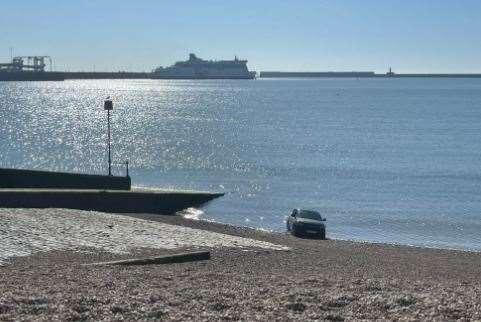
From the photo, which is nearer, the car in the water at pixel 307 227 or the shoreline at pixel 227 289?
the shoreline at pixel 227 289

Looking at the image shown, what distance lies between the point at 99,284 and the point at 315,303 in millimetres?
3536

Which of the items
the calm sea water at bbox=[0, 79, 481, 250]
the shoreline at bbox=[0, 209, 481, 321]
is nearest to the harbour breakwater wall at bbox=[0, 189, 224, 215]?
the calm sea water at bbox=[0, 79, 481, 250]

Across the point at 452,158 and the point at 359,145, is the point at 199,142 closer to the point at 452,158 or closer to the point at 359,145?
the point at 359,145

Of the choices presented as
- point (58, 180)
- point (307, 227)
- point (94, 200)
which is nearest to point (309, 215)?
point (307, 227)

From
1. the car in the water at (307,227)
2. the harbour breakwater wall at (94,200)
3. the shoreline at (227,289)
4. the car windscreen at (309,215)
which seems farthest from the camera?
the car windscreen at (309,215)

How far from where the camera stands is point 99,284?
1450 cm

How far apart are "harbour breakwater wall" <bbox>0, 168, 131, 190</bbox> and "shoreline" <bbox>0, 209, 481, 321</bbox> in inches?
609

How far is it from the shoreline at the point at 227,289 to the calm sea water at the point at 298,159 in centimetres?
1552

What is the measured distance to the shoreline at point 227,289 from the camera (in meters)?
12.2

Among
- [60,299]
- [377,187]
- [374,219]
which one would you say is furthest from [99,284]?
[377,187]

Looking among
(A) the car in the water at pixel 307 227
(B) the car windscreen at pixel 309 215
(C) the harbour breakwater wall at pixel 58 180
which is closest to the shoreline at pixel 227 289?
(A) the car in the water at pixel 307 227

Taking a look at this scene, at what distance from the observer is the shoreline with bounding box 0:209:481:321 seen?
1216 centimetres

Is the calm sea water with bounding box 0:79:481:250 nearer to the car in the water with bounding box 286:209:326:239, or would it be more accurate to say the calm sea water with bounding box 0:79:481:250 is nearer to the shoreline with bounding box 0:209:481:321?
the car in the water with bounding box 286:209:326:239

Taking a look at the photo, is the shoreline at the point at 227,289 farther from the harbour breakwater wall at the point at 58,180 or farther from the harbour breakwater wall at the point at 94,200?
the harbour breakwater wall at the point at 58,180
